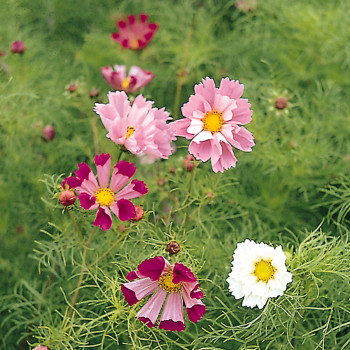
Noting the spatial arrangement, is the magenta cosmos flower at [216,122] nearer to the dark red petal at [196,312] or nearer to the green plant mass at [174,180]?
the green plant mass at [174,180]

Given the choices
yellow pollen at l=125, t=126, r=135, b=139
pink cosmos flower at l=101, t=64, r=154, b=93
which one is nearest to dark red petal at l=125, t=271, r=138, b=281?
yellow pollen at l=125, t=126, r=135, b=139

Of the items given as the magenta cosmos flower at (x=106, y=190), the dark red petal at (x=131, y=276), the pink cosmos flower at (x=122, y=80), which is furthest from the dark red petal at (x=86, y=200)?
the pink cosmos flower at (x=122, y=80)

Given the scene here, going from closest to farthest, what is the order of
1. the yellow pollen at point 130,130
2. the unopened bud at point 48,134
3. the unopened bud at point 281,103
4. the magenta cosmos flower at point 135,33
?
the yellow pollen at point 130,130, the unopened bud at point 281,103, the unopened bud at point 48,134, the magenta cosmos flower at point 135,33

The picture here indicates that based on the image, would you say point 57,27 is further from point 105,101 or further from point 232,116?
point 232,116

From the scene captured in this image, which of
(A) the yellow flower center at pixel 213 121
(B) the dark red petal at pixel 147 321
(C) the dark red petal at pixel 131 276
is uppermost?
(A) the yellow flower center at pixel 213 121

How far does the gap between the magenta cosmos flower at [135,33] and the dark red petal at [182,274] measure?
0.77 m

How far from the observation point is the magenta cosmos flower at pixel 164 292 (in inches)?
30.1

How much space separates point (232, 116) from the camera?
2.70 ft

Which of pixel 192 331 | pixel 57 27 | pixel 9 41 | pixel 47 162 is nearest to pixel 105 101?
pixel 47 162

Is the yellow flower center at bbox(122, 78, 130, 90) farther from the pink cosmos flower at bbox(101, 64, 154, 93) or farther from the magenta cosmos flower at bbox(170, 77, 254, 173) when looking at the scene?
the magenta cosmos flower at bbox(170, 77, 254, 173)

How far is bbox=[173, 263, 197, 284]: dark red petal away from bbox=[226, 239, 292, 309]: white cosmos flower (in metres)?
0.06

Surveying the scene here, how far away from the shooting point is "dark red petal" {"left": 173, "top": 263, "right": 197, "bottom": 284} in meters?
0.75

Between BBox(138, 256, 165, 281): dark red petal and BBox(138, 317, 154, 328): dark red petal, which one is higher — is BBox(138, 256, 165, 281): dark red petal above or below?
above

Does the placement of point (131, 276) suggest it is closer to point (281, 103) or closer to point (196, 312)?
point (196, 312)
